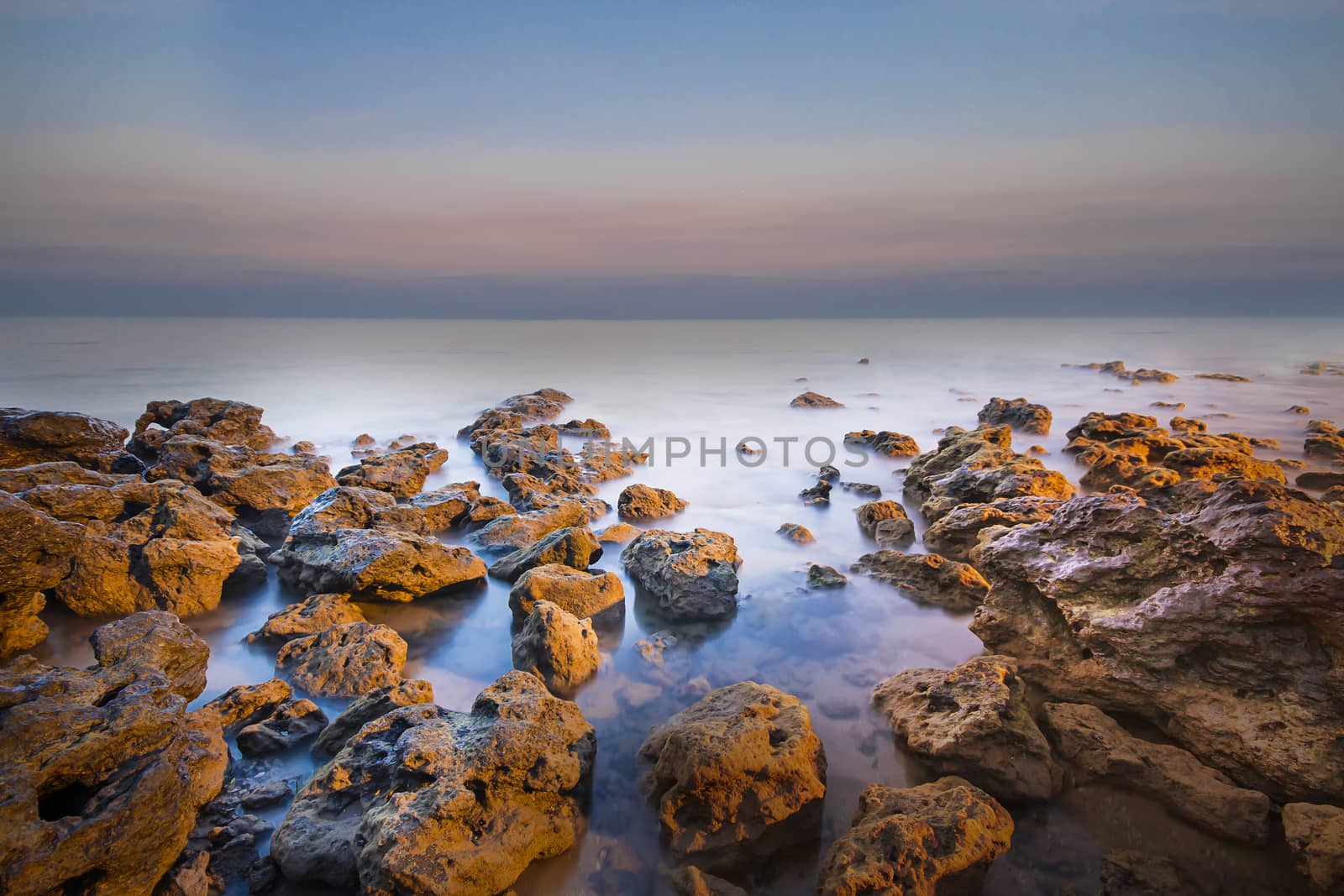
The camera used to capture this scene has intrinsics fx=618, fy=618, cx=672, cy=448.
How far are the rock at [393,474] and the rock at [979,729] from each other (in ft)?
25.5

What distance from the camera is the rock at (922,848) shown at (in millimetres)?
2840

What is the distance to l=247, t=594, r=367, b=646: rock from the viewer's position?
5.35 m

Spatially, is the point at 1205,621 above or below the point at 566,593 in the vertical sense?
above

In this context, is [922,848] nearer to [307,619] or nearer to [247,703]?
[247,703]

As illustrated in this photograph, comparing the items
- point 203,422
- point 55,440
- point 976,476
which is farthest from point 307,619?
point 203,422

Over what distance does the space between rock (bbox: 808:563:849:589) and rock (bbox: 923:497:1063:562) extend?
1.40 metres

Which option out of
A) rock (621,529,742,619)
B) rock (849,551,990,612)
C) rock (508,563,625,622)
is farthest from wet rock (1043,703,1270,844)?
rock (508,563,625,622)

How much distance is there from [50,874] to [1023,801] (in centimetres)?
467

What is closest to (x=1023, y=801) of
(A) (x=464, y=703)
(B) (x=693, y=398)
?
(A) (x=464, y=703)

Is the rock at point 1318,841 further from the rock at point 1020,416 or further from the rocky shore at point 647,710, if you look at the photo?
the rock at point 1020,416

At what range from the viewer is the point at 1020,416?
15.6 metres

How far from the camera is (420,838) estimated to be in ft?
9.56

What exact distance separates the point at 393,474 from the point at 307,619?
445cm

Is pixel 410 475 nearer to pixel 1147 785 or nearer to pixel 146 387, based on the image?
pixel 1147 785
